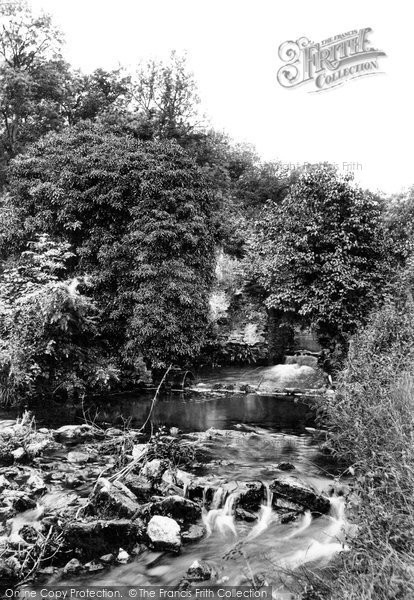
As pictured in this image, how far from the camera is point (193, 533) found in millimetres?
5359

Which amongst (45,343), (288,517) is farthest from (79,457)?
(45,343)

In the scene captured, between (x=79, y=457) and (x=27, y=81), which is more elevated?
(x=27, y=81)

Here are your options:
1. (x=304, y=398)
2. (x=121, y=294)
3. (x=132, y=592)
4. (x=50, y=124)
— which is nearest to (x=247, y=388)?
(x=304, y=398)

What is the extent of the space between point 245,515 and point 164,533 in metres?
1.26

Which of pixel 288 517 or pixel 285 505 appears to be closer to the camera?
pixel 288 517

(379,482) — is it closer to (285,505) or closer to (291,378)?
(285,505)

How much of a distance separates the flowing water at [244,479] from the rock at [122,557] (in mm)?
69

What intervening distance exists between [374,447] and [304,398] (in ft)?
25.5

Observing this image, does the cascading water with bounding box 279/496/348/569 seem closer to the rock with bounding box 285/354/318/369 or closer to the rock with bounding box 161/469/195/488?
the rock with bounding box 161/469/195/488

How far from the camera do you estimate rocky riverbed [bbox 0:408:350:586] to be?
4.61 m

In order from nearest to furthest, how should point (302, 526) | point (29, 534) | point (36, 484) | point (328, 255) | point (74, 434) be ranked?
point (29, 534)
point (302, 526)
point (36, 484)
point (74, 434)
point (328, 255)

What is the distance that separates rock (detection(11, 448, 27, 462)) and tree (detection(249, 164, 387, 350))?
10.0m

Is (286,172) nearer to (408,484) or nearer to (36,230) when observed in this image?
(36,230)

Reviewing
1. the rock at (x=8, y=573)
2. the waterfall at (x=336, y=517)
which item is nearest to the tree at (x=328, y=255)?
the waterfall at (x=336, y=517)
